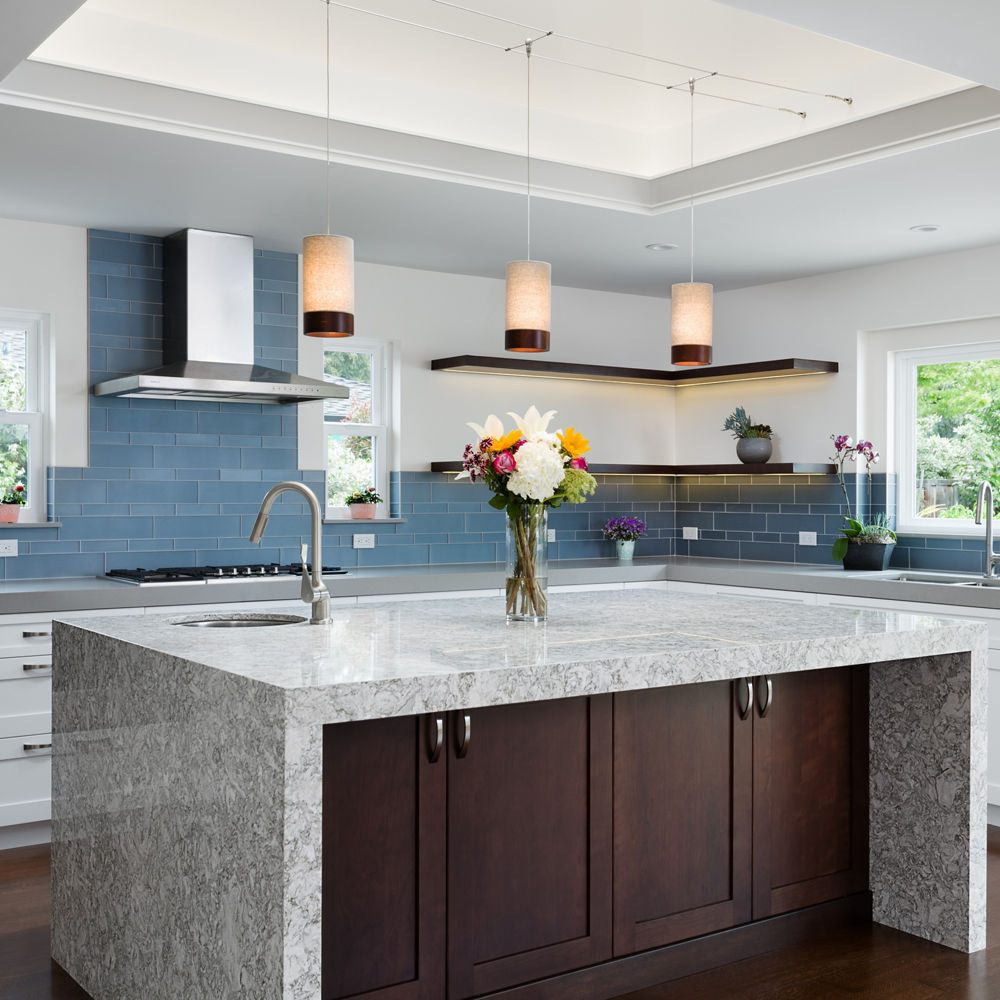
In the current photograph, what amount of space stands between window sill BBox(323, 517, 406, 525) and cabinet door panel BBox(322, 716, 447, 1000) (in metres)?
3.06

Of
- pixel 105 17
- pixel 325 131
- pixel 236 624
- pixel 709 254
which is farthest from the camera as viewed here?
pixel 709 254

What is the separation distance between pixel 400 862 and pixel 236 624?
95cm

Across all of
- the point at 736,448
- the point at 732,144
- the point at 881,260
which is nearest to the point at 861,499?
the point at 736,448

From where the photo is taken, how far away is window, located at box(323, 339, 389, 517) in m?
5.71

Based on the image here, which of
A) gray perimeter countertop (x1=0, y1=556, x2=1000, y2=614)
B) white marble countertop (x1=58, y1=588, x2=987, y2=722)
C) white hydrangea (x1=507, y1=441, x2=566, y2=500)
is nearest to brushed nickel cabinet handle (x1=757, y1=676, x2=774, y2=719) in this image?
white marble countertop (x1=58, y1=588, x2=987, y2=722)

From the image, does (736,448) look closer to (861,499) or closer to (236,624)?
(861,499)

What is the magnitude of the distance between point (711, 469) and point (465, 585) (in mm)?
1722

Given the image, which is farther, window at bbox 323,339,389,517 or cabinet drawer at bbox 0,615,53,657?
window at bbox 323,339,389,517

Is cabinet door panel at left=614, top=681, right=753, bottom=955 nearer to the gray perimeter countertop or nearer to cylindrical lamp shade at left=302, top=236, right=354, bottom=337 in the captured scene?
cylindrical lamp shade at left=302, top=236, right=354, bottom=337

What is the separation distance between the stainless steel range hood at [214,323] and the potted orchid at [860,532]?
2.54 m

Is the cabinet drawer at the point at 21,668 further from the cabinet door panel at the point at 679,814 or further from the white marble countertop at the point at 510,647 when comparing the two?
the cabinet door panel at the point at 679,814

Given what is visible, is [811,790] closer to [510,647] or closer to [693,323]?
[510,647]

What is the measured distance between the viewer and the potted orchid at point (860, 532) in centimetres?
555

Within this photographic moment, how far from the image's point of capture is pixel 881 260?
18.4ft
